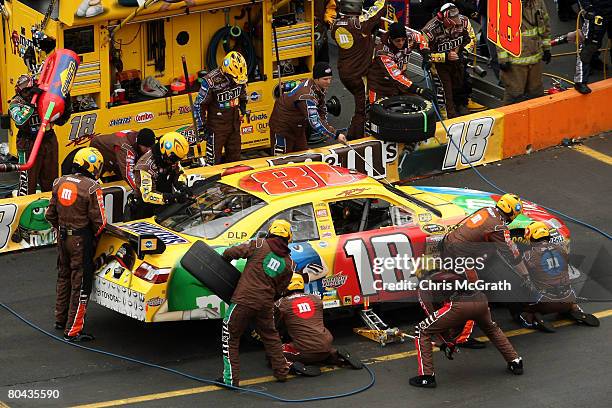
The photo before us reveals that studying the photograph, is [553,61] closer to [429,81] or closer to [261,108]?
[429,81]

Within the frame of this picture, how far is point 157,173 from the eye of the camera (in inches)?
571

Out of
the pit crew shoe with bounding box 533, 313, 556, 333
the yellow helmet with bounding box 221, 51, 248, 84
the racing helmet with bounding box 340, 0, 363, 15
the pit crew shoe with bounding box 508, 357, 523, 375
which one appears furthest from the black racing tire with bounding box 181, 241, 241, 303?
the racing helmet with bounding box 340, 0, 363, 15

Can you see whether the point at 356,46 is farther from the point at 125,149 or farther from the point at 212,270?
the point at 212,270

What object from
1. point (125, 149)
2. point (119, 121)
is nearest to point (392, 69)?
point (119, 121)

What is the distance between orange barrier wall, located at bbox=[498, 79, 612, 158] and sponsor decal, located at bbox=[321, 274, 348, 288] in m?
5.97

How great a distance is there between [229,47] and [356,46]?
168 centimetres

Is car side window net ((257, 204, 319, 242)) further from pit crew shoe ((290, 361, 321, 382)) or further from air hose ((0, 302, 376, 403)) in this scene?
air hose ((0, 302, 376, 403))

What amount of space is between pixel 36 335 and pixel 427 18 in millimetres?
10472

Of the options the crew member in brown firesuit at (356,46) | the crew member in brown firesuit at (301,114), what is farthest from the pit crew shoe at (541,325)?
the crew member in brown firesuit at (356,46)

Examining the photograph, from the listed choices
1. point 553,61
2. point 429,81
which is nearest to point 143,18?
point 429,81

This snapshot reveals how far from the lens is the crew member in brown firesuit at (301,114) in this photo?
A: 54.0 feet

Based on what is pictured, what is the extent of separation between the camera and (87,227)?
1327 centimetres

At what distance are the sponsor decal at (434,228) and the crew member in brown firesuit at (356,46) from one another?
5023mm

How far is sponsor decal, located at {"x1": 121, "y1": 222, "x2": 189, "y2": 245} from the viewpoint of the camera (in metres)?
13.1
